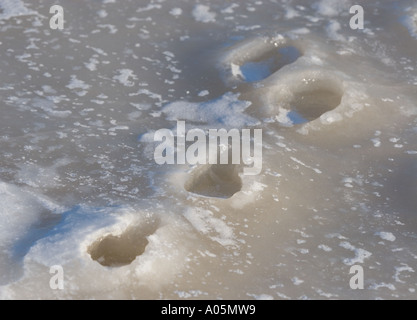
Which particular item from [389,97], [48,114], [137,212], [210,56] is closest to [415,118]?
[389,97]

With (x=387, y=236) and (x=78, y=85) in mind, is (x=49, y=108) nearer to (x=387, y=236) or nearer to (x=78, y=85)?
(x=78, y=85)

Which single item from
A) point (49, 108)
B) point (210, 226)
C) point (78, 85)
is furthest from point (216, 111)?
point (210, 226)

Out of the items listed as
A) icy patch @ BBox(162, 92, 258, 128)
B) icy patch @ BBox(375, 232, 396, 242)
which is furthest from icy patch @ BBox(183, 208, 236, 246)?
icy patch @ BBox(162, 92, 258, 128)

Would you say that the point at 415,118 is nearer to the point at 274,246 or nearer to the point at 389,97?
the point at 389,97

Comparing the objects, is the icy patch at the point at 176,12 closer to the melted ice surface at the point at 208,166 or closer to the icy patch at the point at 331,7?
the melted ice surface at the point at 208,166

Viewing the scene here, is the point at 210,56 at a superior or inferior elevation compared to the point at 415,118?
superior
